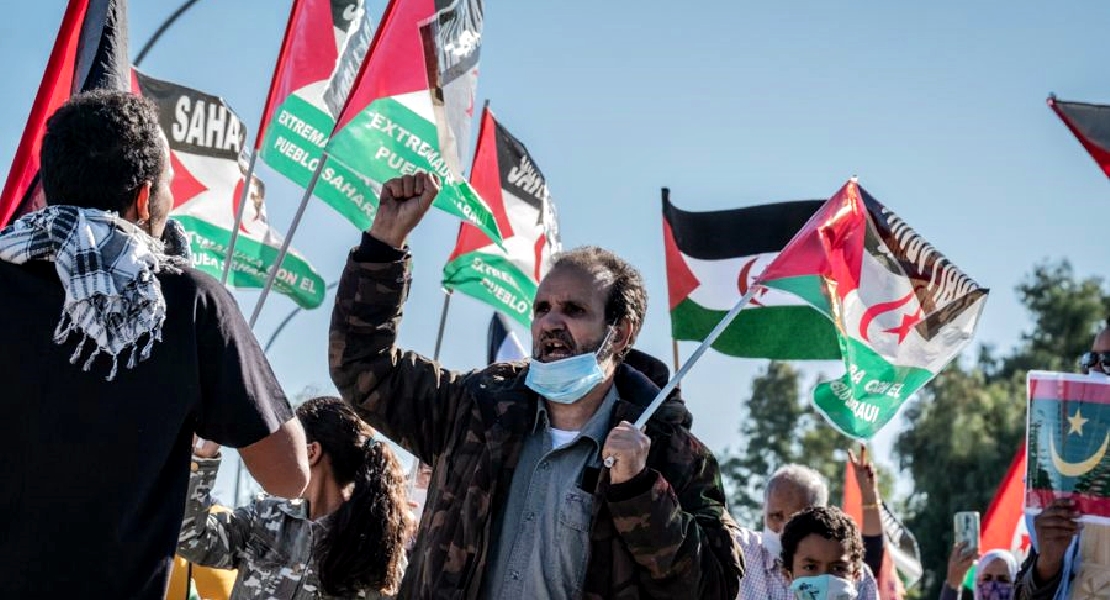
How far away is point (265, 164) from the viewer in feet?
29.8

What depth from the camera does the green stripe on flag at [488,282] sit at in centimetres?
1166

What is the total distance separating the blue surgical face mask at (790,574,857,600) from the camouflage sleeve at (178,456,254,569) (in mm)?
2648

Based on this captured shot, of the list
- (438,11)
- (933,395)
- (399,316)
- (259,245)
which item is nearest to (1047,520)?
(399,316)

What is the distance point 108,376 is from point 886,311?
515cm

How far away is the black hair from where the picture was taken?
17.8 ft

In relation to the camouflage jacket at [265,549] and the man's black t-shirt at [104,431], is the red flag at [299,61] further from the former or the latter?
the man's black t-shirt at [104,431]

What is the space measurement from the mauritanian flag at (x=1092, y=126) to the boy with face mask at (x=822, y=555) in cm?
193

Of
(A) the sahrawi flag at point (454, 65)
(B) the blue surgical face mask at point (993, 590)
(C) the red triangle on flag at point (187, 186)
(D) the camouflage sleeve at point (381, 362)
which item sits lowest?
(B) the blue surgical face mask at point (993, 590)

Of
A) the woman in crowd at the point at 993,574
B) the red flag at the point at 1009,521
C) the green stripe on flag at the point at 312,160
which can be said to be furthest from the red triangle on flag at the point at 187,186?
the red flag at the point at 1009,521

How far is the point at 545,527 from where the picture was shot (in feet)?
13.9

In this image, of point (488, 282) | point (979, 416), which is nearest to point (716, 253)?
point (488, 282)

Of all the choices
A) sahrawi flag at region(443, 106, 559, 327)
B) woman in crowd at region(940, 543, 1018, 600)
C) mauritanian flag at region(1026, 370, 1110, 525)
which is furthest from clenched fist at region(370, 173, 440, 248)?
woman in crowd at region(940, 543, 1018, 600)

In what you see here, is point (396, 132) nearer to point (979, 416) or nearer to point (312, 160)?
point (312, 160)

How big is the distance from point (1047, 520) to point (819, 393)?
2.55 meters
